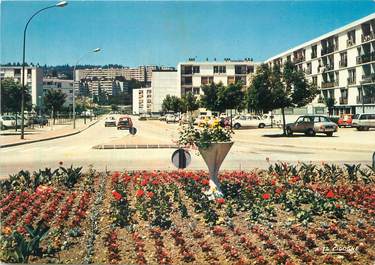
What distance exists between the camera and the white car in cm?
4647

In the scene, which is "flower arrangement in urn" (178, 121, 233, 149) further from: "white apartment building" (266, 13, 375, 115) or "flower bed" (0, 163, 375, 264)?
"white apartment building" (266, 13, 375, 115)

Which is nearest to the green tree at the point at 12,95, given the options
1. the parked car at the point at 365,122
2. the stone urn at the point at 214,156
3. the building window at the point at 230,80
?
the building window at the point at 230,80

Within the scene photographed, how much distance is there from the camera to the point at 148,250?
564 centimetres

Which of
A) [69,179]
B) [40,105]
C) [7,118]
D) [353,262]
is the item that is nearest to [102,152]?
[69,179]

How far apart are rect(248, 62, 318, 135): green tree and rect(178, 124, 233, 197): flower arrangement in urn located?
24137mm

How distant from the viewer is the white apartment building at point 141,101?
120 m

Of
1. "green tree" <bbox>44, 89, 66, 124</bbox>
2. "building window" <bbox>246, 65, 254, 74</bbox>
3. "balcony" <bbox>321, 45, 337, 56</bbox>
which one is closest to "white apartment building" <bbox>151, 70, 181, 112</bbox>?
"building window" <bbox>246, 65, 254, 74</bbox>

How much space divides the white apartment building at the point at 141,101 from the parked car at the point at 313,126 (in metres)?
88.3

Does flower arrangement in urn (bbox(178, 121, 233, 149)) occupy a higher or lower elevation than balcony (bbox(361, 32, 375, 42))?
lower

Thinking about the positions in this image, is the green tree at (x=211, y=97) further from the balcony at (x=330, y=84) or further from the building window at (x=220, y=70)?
the balcony at (x=330, y=84)

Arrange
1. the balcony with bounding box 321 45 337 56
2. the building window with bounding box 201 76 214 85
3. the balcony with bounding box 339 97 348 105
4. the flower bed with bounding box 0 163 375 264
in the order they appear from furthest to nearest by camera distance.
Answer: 1. the balcony with bounding box 321 45 337 56
2. the balcony with bounding box 339 97 348 105
3. the building window with bounding box 201 76 214 85
4. the flower bed with bounding box 0 163 375 264

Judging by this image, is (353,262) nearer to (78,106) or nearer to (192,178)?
(192,178)

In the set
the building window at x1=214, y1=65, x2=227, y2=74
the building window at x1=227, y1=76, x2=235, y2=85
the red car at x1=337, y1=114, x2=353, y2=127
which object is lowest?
the red car at x1=337, y1=114, x2=353, y2=127

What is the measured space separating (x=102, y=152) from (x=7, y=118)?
32873 mm
